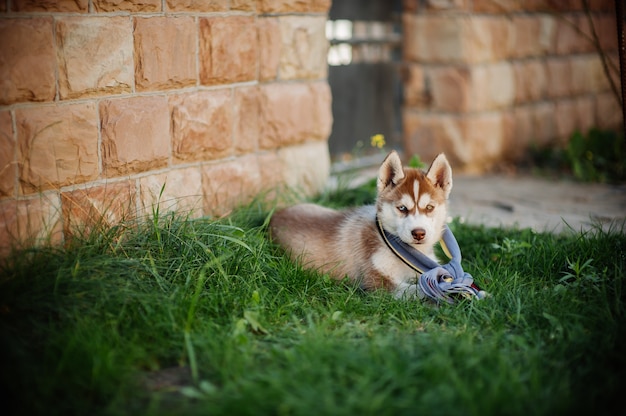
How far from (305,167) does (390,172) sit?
1.52 m

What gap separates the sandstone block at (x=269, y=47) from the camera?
5395mm

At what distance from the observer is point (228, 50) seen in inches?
201

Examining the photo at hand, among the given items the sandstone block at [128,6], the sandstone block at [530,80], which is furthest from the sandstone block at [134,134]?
the sandstone block at [530,80]

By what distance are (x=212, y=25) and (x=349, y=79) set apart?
11.9 feet

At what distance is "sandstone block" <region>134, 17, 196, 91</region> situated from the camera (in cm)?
450

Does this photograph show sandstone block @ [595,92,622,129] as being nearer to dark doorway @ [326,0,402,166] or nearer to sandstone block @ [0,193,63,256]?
Result: dark doorway @ [326,0,402,166]

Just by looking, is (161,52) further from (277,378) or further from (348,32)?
(348,32)

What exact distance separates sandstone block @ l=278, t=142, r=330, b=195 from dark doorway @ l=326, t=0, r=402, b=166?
1.91m

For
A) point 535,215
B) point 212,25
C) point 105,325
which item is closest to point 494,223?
point 535,215

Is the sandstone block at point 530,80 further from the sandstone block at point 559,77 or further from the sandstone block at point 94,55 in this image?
the sandstone block at point 94,55

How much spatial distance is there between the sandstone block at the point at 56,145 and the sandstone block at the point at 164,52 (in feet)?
1.60

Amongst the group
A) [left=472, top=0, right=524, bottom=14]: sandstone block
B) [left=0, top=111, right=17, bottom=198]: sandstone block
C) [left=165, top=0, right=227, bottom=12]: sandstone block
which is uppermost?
[left=472, top=0, right=524, bottom=14]: sandstone block

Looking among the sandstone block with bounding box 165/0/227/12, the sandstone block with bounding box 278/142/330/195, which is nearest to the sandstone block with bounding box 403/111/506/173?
the sandstone block with bounding box 278/142/330/195

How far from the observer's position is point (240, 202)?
527 cm
